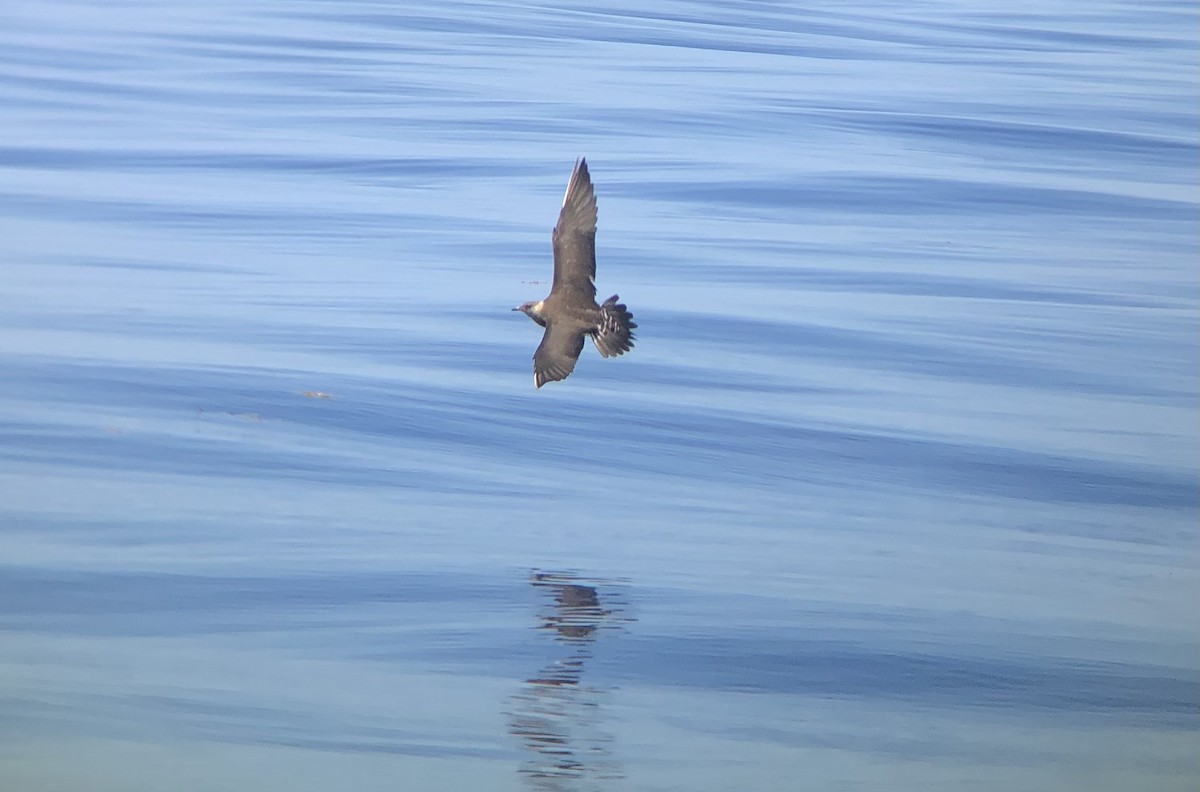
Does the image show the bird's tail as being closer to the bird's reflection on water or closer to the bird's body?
the bird's body

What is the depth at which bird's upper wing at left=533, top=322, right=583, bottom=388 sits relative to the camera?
8.44 meters

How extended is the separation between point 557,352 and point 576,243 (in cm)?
53

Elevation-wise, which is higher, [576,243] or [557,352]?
[576,243]

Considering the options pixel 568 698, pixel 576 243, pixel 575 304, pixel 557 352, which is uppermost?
pixel 576 243

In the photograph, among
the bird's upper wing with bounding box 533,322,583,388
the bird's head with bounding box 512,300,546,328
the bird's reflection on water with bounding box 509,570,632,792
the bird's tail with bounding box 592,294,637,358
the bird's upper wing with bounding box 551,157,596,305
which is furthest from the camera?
the bird's head with bounding box 512,300,546,328

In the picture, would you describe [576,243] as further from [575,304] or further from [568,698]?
[568,698]

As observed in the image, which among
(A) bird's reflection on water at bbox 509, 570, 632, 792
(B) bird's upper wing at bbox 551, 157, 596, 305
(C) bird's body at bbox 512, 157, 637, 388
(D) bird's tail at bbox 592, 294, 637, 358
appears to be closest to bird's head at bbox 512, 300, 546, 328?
(C) bird's body at bbox 512, 157, 637, 388

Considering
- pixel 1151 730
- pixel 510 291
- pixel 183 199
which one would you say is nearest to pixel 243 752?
pixel 1151 730

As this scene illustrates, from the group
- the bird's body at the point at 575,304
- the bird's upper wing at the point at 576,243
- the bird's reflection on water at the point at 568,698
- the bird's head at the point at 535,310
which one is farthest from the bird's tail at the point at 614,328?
the bird's reflection on water at the point at 568,698

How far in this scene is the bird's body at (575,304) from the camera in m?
8.28

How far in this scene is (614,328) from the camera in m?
8.26

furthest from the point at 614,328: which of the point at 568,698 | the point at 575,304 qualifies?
the point at 568,698

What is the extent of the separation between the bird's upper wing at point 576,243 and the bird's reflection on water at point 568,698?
1.40 meters

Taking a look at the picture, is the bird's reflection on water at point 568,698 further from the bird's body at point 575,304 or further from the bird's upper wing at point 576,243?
the bird's upper wing at point 576,243
